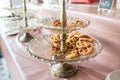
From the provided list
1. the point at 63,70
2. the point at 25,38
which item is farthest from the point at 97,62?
the point at 25,38

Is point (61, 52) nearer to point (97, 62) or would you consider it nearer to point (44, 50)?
point (44, 50)

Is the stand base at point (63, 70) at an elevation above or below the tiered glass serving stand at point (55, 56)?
below

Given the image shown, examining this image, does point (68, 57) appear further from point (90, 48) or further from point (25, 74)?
point (25, 74)

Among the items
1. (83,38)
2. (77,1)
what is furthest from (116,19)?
(77,1)

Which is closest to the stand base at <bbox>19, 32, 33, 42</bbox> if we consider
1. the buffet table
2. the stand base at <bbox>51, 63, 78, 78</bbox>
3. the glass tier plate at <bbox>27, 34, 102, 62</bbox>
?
the buffet table

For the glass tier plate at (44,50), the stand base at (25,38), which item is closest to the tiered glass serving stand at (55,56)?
the glass tier plate at (44,50)

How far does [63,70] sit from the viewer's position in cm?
66

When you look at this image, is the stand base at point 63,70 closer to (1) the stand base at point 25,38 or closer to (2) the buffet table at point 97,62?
(2) the buffet table at point 97,62

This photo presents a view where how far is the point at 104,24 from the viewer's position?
784 mm

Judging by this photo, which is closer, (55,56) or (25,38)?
(55,56)

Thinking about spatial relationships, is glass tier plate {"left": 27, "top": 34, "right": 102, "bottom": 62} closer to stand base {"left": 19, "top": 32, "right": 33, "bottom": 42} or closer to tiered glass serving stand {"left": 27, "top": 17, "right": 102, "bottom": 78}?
tiered glass serving stand {"left": 27, "top": 17, "right": 102, "bottom": 78}

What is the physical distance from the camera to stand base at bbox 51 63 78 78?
0.66 metres

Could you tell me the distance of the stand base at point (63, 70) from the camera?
658 millimetres

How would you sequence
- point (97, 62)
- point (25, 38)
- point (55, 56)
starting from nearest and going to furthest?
point (55, 56) → point (97, 62) → point (25, 38)
